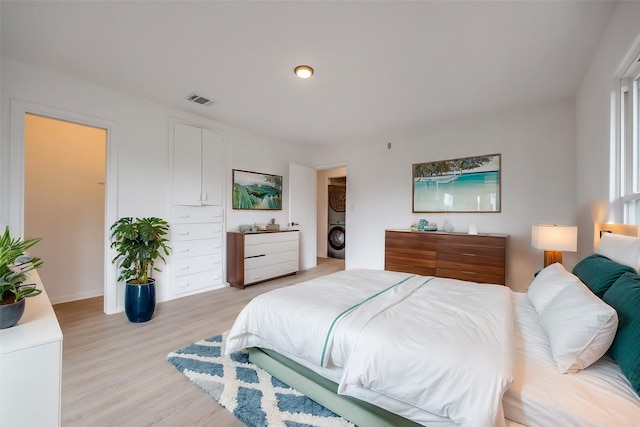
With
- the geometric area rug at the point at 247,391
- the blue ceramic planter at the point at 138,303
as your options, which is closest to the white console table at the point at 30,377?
the geometric area rug at the point at 247,391

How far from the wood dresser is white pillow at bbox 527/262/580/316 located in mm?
1322

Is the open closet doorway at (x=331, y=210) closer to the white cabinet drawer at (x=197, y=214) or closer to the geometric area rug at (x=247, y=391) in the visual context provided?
the white cabinet drawer at (x=197, y=214)

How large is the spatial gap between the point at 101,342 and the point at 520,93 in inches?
196

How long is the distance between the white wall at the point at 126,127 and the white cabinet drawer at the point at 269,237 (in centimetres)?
47

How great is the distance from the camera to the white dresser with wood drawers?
3.58 meters

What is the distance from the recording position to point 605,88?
2.05 m

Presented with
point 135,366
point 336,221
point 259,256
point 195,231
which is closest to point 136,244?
point 195,231

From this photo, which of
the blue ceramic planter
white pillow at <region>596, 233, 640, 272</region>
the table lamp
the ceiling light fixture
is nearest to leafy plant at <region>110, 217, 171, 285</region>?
the blue ceramic planter

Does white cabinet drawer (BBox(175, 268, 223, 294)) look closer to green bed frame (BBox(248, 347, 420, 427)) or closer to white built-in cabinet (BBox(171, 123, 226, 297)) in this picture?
white built-in cabinet (BBox(171, 123, 226, 297))

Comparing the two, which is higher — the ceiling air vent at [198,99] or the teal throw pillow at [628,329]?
the ceiling air vent at [198,99]

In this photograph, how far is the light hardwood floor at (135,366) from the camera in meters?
1.51

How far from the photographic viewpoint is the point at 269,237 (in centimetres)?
439

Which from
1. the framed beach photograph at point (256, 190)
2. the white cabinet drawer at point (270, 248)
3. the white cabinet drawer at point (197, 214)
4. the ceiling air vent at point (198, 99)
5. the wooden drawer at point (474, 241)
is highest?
the ceiling air vent at point (198, 99)

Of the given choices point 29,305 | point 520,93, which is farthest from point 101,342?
point 520,93
